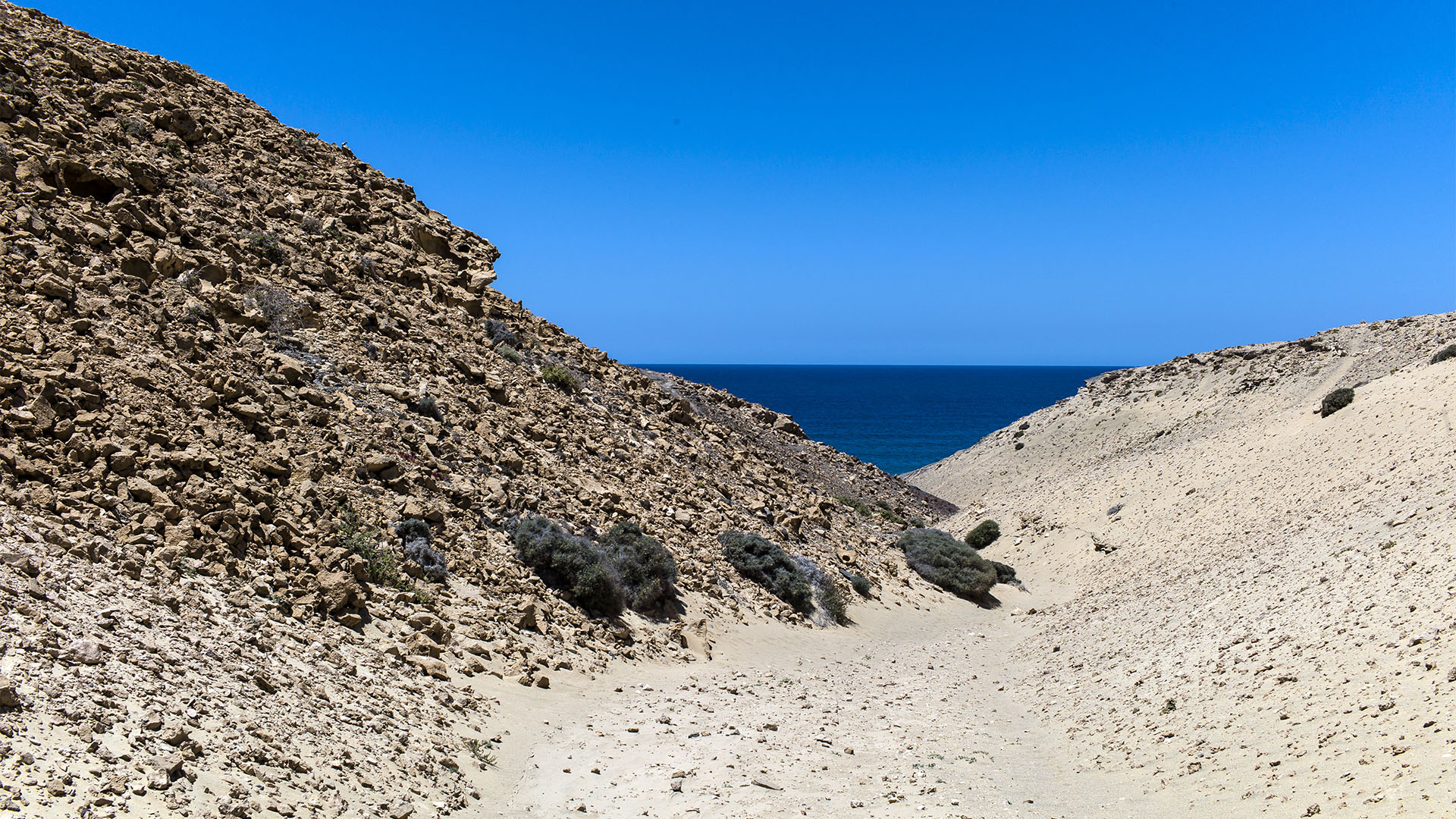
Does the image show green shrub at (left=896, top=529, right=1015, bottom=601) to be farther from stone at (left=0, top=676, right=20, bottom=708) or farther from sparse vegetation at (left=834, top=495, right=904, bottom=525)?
stone at (left=0, top=676, right=20, bottom=708)

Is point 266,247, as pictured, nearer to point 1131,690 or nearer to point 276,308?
point 276,308

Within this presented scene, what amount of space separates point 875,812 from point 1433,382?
78.9ft

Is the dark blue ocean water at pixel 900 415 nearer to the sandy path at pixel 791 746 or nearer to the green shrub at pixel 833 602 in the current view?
the green shrub at pixel 833 602

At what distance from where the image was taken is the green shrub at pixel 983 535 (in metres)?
30.5

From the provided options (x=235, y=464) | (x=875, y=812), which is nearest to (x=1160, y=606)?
(x=875, y=812)

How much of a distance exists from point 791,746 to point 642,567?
216 inches

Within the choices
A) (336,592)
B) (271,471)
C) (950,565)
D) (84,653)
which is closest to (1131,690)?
(336,592)

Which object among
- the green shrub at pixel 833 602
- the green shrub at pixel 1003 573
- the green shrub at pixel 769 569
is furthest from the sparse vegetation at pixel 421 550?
the green shrub at pixel 1003 573

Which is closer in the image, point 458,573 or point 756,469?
point 458,573

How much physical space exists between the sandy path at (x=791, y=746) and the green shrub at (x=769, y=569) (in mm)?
2151

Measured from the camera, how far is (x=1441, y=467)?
16594mm

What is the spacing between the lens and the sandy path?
8672 mm

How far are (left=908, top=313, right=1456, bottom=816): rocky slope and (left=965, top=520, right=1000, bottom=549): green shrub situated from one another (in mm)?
683

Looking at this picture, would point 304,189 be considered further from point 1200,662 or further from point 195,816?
point 1200,662
